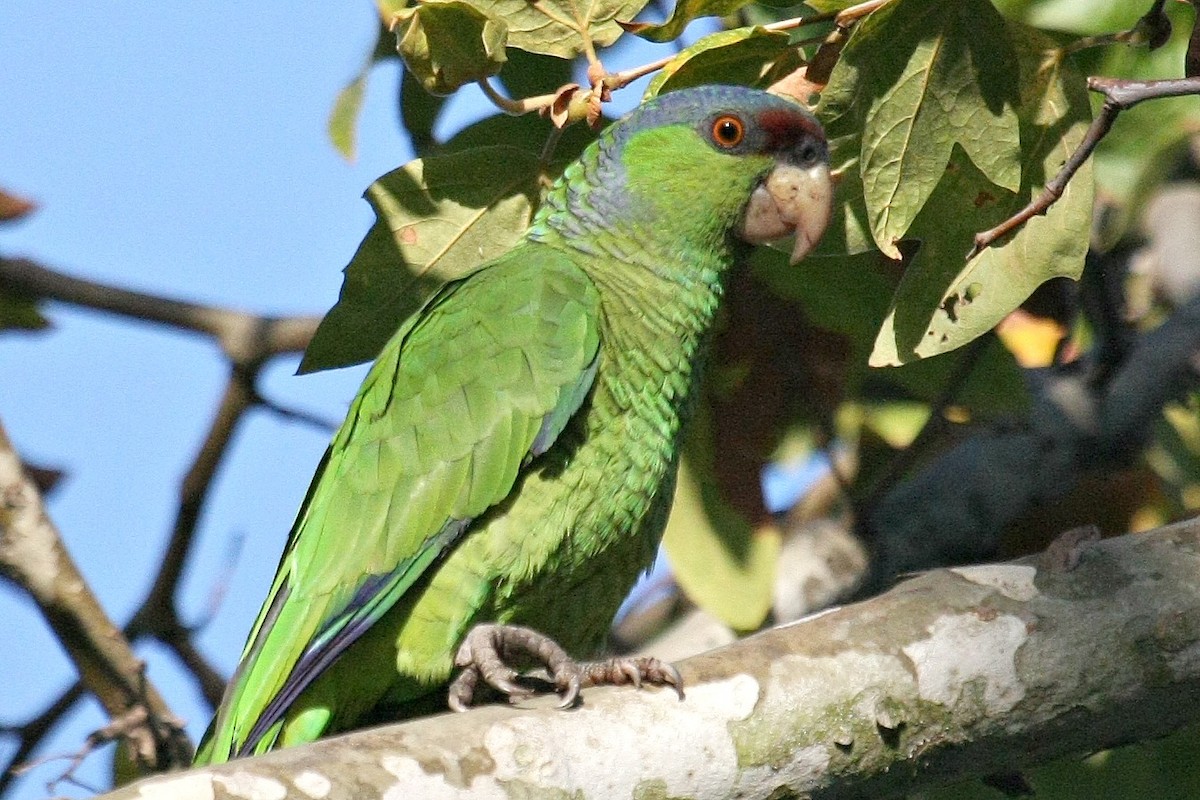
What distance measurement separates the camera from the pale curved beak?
2.63 metres

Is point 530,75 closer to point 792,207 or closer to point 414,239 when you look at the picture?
point 414,239

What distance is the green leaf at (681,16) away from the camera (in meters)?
2.34

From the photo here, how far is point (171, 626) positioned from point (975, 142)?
2479 millimetres

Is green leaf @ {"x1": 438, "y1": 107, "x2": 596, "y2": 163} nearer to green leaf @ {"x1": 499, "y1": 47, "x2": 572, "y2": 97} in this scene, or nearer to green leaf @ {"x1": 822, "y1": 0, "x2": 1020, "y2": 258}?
green leaf @ {"x1": 499, "y1": 47, "x2": 572, "y2": 97}

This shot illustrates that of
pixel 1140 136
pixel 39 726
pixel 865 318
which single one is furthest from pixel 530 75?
pixel 39 726

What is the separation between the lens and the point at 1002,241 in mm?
2340

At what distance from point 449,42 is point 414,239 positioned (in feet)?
1.57

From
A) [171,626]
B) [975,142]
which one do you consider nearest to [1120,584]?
[975,142]

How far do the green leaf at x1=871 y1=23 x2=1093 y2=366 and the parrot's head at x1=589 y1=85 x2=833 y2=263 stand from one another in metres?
0.40

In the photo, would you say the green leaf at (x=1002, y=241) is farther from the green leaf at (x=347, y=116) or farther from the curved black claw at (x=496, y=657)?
the green leaf at (x=347, y=116)

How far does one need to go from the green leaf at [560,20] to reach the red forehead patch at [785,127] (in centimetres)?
41

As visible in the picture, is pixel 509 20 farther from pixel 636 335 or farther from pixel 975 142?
pixel 975 142

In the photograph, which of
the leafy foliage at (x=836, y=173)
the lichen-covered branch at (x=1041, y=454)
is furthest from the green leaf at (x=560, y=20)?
the lichen-covered branch at (x=1041, y=454)

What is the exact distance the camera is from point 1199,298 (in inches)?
140
